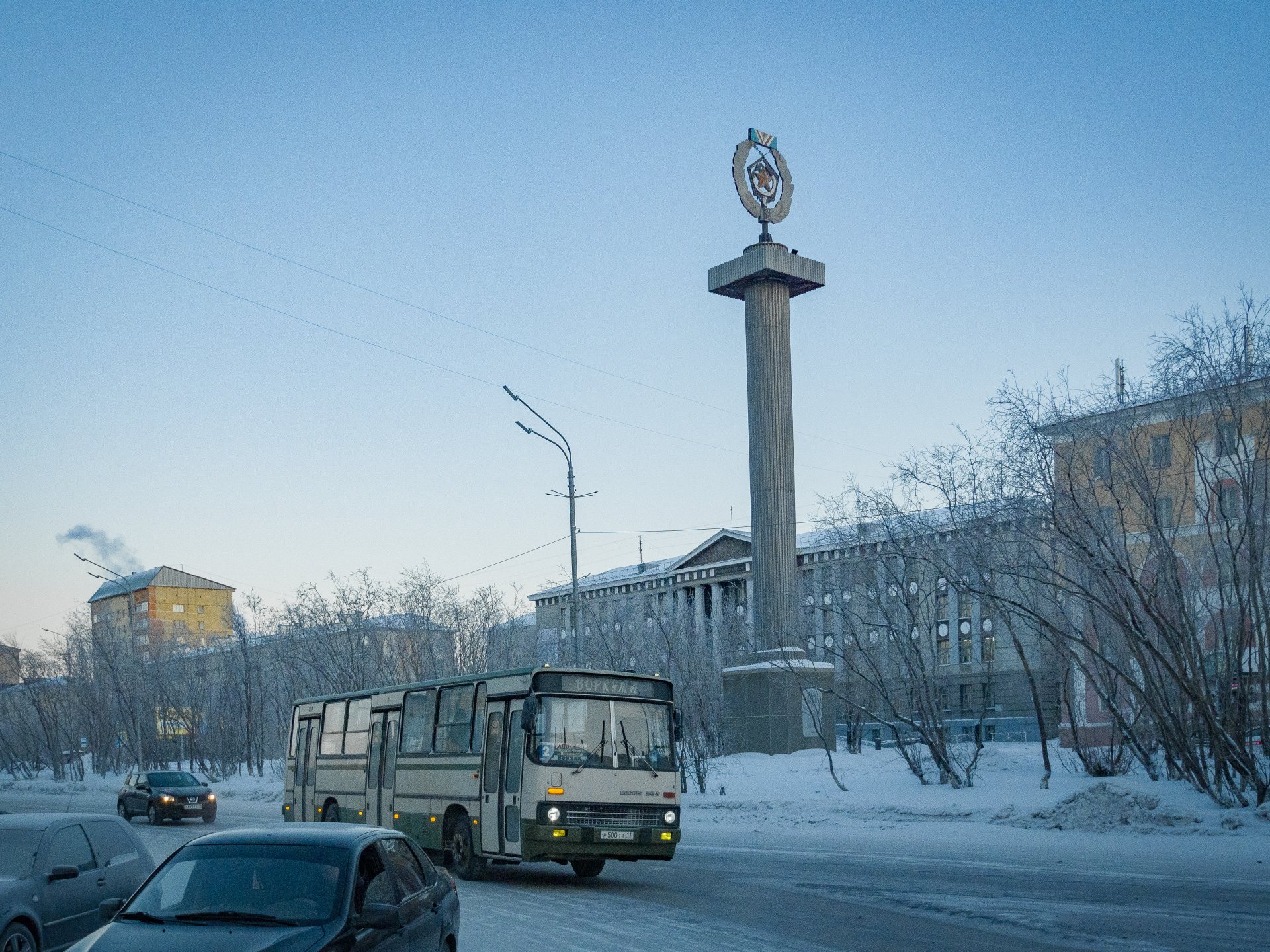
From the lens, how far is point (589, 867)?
17641mm

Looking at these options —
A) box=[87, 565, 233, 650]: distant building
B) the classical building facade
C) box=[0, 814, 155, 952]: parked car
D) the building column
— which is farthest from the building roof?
box=[0, 814, 155, 952]: parked car

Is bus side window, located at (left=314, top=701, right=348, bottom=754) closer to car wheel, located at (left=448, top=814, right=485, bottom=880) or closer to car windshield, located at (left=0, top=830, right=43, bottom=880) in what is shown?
car wheel, located at (left=448, top=814, right=485, bottom=880)

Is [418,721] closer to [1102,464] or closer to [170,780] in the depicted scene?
[1102,464]

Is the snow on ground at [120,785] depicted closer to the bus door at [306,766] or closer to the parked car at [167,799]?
the parked car at [167,799]

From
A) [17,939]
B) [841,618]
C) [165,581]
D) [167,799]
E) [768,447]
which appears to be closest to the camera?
[17,939]

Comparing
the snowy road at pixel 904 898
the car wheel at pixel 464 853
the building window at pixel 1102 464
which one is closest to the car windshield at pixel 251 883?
the snowy road at pixel 904 898

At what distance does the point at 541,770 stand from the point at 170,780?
71.9 ft

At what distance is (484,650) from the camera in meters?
57.3

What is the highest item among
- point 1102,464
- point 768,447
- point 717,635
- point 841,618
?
point 768,447

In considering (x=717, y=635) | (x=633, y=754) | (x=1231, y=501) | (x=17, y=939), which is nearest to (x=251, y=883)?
(x=17, y=939)

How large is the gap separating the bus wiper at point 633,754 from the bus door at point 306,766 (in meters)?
9.05

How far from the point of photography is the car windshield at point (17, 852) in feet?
31.2

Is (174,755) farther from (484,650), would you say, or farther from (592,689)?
(592,689)

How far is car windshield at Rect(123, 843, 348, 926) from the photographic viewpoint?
6.70m
